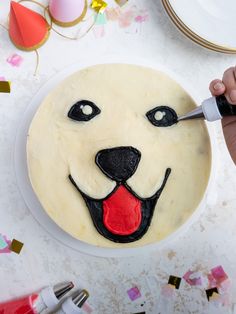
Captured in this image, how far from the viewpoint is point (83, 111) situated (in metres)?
0.77

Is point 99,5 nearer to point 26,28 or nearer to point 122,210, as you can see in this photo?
point 26,28

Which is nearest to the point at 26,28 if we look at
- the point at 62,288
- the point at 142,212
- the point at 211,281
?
the point at 142,212

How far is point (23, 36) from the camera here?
849 mm

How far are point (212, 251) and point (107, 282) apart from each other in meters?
0.23

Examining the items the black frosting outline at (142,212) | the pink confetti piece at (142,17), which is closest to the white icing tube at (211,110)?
the black frosting outline at (142,212)

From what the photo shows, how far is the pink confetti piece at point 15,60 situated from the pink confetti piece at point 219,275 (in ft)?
1.95

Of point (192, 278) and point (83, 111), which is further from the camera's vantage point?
point (192, 278)

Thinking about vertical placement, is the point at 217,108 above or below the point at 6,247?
above

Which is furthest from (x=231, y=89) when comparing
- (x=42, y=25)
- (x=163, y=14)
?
(x=42, y=25)

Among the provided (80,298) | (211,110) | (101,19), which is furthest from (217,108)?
(80,298)

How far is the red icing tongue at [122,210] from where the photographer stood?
0.76 meters

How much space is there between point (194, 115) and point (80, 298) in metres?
0.44

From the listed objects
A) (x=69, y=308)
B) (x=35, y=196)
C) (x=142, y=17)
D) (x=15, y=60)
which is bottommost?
(x=69, y=308)

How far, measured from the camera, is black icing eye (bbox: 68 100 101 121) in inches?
30.5
